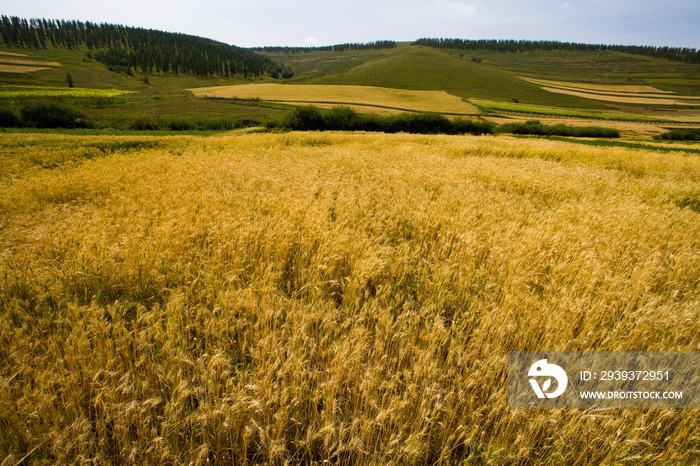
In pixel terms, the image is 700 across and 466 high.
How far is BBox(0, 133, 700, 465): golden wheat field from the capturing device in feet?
5.97

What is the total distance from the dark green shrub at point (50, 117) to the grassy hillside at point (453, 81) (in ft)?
260

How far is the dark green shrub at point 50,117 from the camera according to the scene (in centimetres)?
3922

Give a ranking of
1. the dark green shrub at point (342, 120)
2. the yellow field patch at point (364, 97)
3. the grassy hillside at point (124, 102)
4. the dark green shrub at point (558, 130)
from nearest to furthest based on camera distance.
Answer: the dark green shrub at point (342, 120) → the dark green shrub at point (558, 130) → the grassy hillside at point (124, 102) → the yellow field patch at point (364, 97)

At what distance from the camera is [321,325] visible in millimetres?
2645

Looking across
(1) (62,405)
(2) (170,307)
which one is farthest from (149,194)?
(1) (62,405)

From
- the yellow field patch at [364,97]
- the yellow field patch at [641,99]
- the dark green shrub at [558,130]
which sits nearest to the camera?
the dark green shrub at [558,130]

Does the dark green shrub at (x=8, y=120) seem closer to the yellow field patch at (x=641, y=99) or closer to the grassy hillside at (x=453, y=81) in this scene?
the grassy hillside at (x=453, y=81)

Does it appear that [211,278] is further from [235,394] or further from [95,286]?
[235,394]

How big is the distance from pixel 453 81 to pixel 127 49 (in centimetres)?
18490

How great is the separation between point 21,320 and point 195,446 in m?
2.30

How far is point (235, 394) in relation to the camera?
197 cm

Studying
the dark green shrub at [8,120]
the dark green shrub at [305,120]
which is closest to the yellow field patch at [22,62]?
the dark green shrub at [8,120]

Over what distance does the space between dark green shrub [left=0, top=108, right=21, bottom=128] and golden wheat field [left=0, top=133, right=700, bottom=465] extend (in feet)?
163

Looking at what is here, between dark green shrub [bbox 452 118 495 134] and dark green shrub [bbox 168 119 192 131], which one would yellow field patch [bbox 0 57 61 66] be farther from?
dark green shrub [bbox 452 118 495 134]
